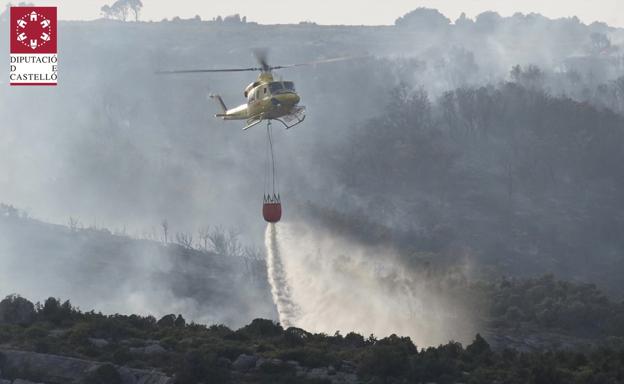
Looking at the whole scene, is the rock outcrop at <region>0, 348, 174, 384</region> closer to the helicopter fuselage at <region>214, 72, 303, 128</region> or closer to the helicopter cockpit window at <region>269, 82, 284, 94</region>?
the helicopter fuselage at <region>214, 72, 303, 128</region>

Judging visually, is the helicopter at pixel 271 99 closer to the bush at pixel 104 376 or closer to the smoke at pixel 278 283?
the bush at pixel 104 376

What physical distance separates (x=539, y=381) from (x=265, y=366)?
58.5 feet

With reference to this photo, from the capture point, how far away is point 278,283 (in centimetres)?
16862

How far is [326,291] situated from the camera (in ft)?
640

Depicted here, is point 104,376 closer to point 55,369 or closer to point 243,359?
point 55,369

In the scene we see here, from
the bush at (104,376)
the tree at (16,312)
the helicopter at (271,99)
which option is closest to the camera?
the bush at (104,376)

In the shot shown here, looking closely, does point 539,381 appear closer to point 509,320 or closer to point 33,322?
point 33,322

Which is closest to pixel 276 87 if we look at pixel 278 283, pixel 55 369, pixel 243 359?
pixel 243 359

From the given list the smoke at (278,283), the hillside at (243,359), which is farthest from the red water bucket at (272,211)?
the smoke at (278,283)

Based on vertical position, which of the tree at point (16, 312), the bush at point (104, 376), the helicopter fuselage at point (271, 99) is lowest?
the bush at point (104, 376)

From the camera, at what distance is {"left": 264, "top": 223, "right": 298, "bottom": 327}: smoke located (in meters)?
153

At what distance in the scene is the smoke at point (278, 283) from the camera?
153 metres

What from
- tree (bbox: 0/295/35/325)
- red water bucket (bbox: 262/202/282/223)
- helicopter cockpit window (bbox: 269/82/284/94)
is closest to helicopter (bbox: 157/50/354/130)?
helicopter cockpit window (bbox: 269/82/284/94)

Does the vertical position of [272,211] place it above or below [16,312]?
above
